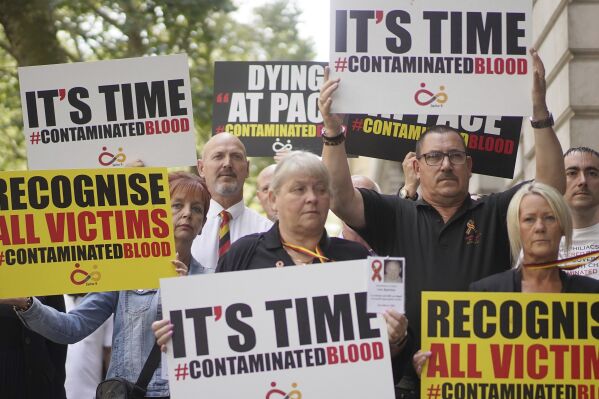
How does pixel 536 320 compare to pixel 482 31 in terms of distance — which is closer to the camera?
pixel 536 320

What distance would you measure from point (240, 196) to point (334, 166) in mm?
1829

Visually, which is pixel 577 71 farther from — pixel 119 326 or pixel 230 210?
pixel 119 326

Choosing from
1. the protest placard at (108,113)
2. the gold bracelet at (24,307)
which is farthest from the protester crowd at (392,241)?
the protest placard at (108,113)

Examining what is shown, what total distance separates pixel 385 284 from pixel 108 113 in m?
2.74

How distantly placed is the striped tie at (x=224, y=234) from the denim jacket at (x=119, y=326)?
1.33 m

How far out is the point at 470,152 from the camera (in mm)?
8320

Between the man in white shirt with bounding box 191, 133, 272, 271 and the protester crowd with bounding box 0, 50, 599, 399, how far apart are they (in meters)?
1.02

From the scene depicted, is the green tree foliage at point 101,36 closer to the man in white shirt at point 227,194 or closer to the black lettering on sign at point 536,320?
the man in white shirt at point 227,194

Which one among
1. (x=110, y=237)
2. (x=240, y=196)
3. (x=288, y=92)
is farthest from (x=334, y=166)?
(x=288, y=92)

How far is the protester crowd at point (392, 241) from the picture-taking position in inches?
239

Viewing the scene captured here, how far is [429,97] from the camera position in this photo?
7199 mm

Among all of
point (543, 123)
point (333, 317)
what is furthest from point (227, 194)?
point (333, 317)

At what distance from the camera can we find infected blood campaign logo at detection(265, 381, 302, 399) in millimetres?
5914

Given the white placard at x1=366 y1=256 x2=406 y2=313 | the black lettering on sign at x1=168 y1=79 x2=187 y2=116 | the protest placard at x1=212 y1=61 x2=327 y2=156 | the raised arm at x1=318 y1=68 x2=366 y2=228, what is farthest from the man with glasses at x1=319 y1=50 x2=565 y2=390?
the protest placard at x1=212 y1=61 x2=327 y2=156
